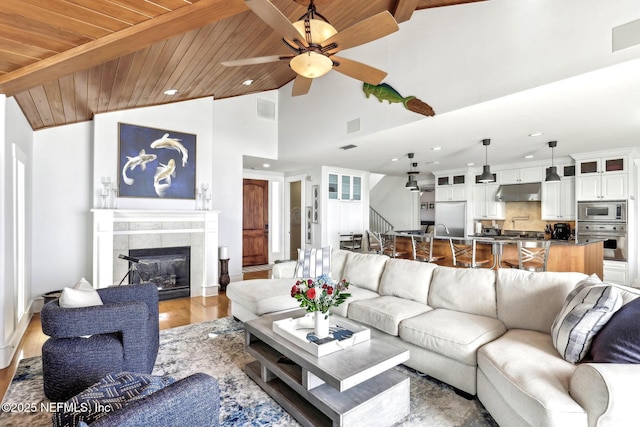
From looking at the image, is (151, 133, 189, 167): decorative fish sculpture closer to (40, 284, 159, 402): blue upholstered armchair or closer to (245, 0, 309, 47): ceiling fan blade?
(40, 284, 159, 402): blue upholstered armchair

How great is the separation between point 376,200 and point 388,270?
7322 millimetres

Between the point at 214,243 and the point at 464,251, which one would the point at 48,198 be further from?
the point at 464,251

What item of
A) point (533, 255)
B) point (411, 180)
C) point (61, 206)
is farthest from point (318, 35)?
point (411, 180)

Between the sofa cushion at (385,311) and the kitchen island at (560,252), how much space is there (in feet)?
7.17

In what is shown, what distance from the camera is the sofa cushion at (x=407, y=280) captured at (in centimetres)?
324

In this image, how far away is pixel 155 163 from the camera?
16.5ft

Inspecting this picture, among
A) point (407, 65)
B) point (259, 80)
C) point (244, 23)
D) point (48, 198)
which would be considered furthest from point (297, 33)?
point (48, 198)

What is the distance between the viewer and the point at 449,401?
2.29 m

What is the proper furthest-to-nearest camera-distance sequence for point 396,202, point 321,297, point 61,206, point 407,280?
1. point 396,202
2. point 61,206
3. point 407,280
4. point 321,297

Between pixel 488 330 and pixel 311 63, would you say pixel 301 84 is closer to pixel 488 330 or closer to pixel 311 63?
pixel 311 63

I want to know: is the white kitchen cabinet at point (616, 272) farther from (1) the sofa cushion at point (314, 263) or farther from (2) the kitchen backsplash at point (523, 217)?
(1) the sofa cushion at point (314, 263)

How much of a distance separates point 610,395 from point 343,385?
123 centimetres

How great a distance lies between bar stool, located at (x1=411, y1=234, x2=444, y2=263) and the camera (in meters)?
5.30

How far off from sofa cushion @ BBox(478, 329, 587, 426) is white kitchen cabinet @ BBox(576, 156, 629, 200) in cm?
500
